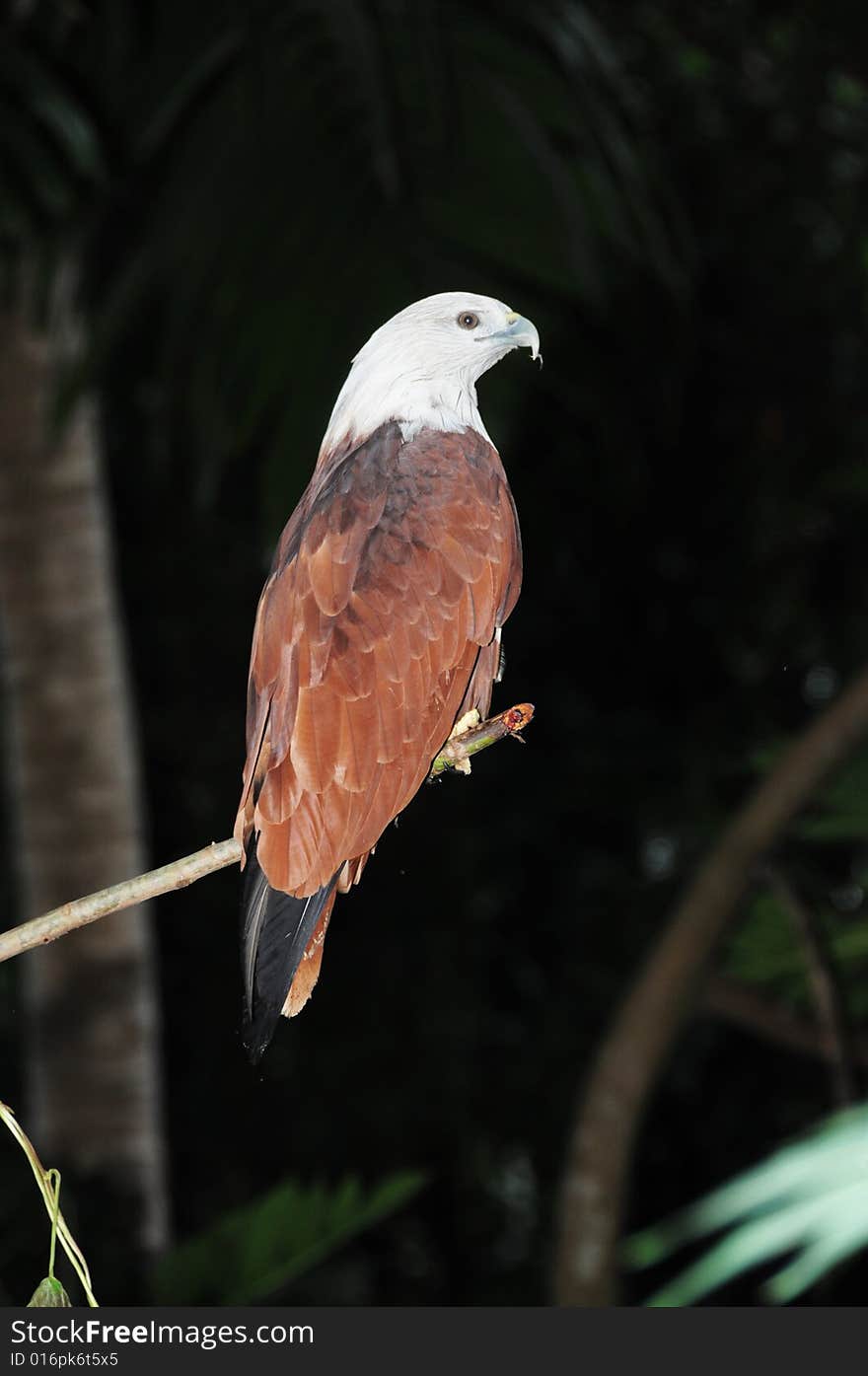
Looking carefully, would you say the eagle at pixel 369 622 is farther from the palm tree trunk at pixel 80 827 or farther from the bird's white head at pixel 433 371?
the palm tree trunk at pixel 80 827

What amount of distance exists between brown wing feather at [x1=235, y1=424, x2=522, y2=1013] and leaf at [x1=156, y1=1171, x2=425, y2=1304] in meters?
0.83

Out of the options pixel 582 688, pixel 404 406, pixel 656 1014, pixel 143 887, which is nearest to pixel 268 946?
pixel 143 887

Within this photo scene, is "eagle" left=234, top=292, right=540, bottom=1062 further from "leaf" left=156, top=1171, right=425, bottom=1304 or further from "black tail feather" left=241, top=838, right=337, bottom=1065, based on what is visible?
"leaf" left=156, top=1171, right=425, bottom=1304

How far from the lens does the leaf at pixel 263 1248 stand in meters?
1.16

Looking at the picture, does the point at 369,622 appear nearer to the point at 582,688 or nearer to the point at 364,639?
the point at 364,639

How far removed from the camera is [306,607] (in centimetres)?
37

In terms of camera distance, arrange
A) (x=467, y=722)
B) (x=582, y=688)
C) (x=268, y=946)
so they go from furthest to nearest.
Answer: (x=582, y=688)
(x=467, y=722)
(x=268, y=946)

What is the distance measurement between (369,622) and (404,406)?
0.08 m

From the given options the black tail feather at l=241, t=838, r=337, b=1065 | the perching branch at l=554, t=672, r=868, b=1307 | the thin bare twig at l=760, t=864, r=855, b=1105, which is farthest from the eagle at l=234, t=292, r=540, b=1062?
the perching branch at l=554, t=672, r=868, b=1307

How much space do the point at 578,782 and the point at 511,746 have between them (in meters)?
0.17

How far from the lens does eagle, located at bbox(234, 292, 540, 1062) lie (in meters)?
0.34

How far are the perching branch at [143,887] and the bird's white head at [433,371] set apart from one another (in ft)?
0.30

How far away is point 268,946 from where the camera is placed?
33cm

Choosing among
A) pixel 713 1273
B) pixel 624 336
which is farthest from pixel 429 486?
pixel 624 336
